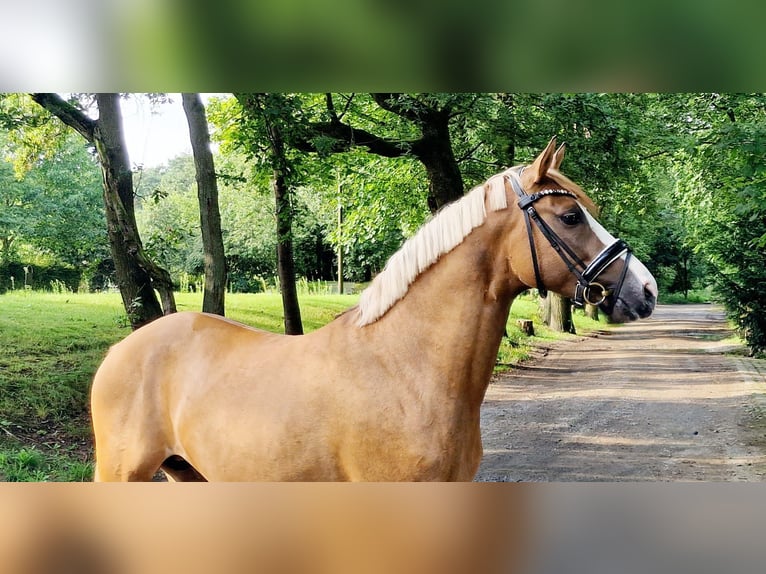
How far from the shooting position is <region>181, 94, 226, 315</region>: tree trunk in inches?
130

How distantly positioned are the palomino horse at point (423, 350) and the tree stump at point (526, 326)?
4.52ft

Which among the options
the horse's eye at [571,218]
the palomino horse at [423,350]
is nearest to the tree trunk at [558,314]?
the palomino horse at [423,350]

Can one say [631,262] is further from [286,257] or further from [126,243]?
[126,243]

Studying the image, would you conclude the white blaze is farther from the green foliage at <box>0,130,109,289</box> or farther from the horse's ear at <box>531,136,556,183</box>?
the green foliage at <box>0,130,109,289</box>

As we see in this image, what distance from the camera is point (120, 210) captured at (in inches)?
129

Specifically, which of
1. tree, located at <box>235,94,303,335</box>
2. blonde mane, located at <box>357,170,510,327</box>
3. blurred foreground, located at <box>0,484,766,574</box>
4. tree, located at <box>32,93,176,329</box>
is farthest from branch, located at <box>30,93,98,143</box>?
blonde mane, located at <box>357,170,510,327</box>

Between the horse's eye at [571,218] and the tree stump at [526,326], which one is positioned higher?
the horse's eye at [571,218]

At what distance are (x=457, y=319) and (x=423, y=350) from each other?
0.13m

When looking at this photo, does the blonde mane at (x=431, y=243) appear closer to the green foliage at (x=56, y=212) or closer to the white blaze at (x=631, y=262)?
the white blaze at (x=631, y=262)

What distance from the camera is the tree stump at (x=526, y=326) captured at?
11.3 ft

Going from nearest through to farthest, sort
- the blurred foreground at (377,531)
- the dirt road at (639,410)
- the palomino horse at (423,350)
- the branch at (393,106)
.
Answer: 1. the palomino horse at (423,350)
2. the blurred foreground at (377,531)
3. the dirt road at (639,410)
4. the branch at (393,106)
